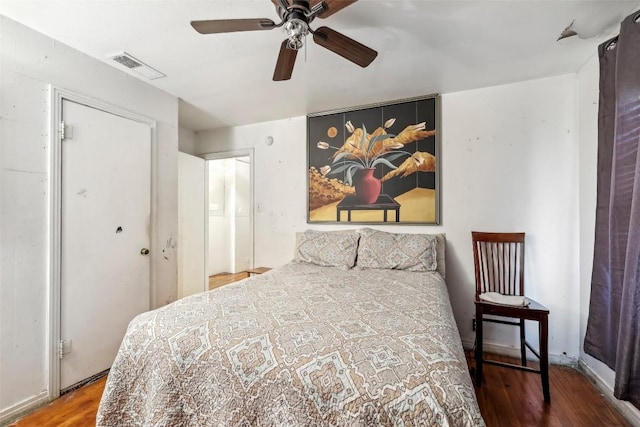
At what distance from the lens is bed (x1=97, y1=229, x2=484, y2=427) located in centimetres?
83

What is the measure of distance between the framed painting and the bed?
4.10 feet

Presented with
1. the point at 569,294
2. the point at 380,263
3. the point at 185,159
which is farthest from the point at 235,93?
the point at 569,294

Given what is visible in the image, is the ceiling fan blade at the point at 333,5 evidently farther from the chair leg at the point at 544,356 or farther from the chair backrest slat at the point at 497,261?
the chair leg at the point at 544,356

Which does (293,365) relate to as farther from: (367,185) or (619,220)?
(367,185)

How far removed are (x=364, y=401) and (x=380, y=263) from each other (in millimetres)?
1631

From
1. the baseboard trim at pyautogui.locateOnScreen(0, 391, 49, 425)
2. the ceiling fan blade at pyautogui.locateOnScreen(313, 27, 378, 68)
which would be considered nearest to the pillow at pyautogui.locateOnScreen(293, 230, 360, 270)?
the ceiling fan blade at pyautogui.locateOnScreen(313, 27, 378, 68)

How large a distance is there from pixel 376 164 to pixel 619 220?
1.78m

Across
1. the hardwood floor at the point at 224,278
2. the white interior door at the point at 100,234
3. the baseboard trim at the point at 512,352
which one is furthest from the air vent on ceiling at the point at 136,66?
the baseboard trim at the point at 512,352

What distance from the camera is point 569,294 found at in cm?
222

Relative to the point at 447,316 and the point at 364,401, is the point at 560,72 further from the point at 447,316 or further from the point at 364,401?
the point at 364,401

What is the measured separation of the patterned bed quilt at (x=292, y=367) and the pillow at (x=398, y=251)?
79 centimetres

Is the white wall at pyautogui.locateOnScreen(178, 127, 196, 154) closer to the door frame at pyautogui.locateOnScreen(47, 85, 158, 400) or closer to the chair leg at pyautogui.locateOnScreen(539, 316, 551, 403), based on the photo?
the door frame at pyautogui.locateOnScreen(47, 85, 158, 400)

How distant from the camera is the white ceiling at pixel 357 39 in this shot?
1.54 meters

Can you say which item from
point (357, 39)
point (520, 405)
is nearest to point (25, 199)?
point (357, 39)
